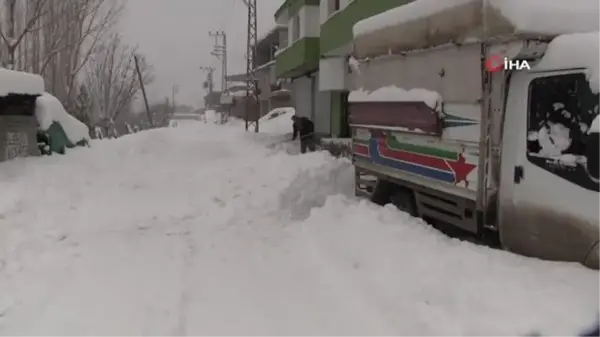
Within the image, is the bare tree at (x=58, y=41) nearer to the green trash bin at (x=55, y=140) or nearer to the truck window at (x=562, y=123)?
the green trash bin at (x=55, y=140)

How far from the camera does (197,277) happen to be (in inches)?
263

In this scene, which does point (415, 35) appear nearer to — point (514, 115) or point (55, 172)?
point (514, 115)

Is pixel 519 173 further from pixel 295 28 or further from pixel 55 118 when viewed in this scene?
pixel 295 28

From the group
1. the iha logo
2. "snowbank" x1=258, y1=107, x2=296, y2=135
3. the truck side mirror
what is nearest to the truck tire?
the iha logo

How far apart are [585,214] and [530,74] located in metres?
1.52

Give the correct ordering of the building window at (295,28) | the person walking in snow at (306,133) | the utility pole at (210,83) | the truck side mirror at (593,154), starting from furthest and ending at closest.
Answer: the utility pole at (210,83) < the building window at (295,28) < the person walking in snow at (306,133) < the truck side mirror at (593,154)

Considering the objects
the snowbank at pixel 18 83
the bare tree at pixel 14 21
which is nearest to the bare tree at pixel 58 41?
the bare tree at pixel 14 21

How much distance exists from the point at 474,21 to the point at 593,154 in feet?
7.05

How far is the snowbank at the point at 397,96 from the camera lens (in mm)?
7515

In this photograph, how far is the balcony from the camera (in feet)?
82.8

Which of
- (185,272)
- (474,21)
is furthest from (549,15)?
(185,272)

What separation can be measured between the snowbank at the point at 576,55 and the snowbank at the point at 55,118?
13514mm

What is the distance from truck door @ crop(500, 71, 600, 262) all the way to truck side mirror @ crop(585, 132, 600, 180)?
0.07 m

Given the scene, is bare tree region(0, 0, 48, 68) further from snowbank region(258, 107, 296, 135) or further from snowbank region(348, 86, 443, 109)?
snowbank region(348, 86, 443, 109)
